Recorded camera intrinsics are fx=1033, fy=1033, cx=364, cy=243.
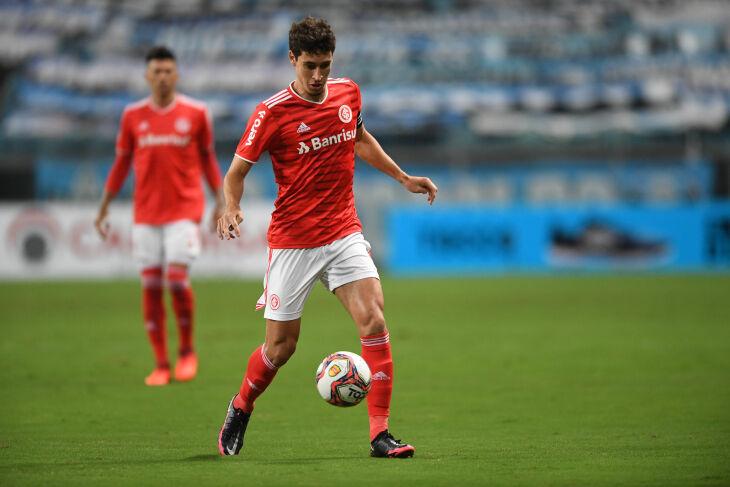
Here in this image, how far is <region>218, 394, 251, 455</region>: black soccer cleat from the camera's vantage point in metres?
5.29

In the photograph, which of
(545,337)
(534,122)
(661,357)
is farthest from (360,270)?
(534,122)

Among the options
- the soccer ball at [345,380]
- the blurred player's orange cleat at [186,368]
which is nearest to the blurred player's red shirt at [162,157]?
the blurred player's orange cleat at [186,368]

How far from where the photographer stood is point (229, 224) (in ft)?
16.5

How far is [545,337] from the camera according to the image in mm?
10789

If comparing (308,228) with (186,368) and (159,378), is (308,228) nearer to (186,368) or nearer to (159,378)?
(159,378)

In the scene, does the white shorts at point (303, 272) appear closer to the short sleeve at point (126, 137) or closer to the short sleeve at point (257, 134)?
the short sleeve at point (257, 134)

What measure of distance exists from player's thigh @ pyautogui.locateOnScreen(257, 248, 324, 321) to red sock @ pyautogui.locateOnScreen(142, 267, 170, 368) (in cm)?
305

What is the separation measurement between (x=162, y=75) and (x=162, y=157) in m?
0.65

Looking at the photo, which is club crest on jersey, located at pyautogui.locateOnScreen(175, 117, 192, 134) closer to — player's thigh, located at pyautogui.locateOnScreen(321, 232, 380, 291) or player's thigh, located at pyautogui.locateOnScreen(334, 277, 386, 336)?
player's thigh, located at pyautogui.locateOnScreen(321, 232, 380, 291)

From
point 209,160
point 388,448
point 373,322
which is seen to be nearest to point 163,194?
point 209,160

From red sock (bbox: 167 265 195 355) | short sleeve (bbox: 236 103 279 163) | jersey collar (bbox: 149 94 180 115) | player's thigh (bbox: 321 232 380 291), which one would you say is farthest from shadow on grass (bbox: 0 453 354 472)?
jersey collar (bbox: 149 94 180 115)

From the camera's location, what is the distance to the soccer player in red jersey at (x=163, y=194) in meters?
8.20

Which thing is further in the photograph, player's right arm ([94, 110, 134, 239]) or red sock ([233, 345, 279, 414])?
player's right arm ([94, 110, 134, 239])

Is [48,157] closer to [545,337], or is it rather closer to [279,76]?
[279,76]
